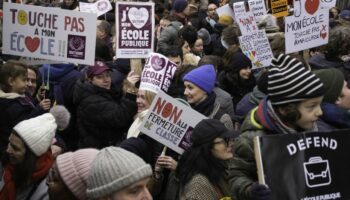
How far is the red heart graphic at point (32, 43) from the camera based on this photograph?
21.5ft

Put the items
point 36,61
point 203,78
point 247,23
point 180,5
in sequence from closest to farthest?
point 203,78, point 36,61, point 247,23, point 180,5

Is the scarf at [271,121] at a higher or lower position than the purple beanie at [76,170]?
higher

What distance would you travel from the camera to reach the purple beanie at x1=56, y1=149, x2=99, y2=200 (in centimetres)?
302

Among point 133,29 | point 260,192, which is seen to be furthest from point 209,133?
point 133,29

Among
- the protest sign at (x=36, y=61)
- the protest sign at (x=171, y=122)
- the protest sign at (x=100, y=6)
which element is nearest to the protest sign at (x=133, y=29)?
the protest sign at (x=36, y=61)

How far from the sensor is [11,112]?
521 centimetres

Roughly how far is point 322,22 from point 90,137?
3124 mm

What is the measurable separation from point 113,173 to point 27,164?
1231 millimetres

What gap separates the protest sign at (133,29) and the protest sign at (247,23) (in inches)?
64.1

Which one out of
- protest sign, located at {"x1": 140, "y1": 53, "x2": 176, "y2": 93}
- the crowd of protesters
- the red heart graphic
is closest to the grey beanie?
the crowd of protesters

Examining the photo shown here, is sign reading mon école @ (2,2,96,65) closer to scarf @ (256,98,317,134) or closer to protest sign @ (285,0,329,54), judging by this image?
protest sign @ (285,0,329,54)

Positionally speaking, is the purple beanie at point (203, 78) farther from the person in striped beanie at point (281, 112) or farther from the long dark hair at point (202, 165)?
the person in striped beanie at point (281, 112)

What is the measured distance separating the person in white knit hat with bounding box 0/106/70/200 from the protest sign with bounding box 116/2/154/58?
124 inches

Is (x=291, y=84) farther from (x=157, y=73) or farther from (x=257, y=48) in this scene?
(x=257, y=48)
